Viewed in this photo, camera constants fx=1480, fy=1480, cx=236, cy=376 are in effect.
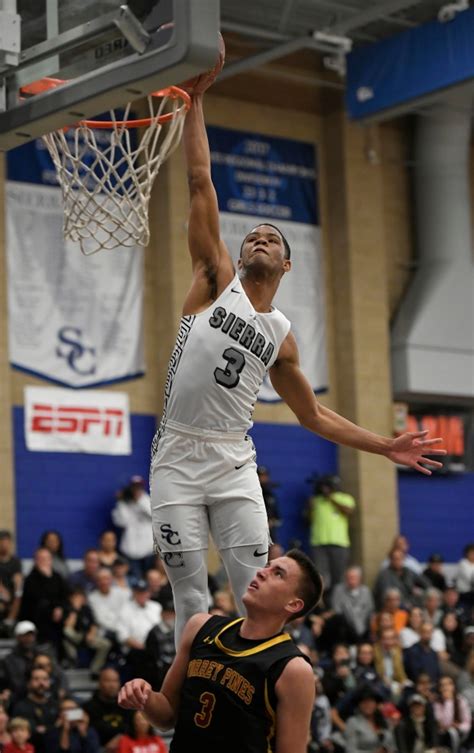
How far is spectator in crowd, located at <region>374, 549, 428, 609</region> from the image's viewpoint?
21.5 m

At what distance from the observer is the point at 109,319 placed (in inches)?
859

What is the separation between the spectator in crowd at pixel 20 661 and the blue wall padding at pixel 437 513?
10.3 m

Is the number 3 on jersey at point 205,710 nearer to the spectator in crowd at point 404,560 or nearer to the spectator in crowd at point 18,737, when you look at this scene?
the spectator in crowd at point 18,737

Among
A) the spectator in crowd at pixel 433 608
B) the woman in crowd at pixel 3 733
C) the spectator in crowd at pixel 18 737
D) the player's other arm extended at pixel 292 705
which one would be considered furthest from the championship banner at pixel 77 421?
the player's other arm extended at pixel 292 705

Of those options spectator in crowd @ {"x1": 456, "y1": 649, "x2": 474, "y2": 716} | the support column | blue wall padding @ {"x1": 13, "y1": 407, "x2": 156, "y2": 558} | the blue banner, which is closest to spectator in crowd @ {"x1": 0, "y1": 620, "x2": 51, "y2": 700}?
blue wall padding @ {"x1": 13, "y1": 407, "x2": 156, "y2": 558}

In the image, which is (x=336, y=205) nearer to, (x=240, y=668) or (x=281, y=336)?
(x=281, y=336)

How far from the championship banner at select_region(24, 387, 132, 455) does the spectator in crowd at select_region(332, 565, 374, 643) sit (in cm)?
379

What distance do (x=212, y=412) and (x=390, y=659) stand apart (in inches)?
473

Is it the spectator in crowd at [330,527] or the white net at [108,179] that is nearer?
the white net at [108,179]

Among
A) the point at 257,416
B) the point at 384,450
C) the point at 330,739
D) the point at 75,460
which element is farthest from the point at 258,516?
the point at 257,416

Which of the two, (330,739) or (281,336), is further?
(330,739)

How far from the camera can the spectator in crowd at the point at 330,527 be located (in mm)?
22125

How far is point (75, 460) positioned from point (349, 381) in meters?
5.11

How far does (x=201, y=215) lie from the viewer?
7.19 meters
